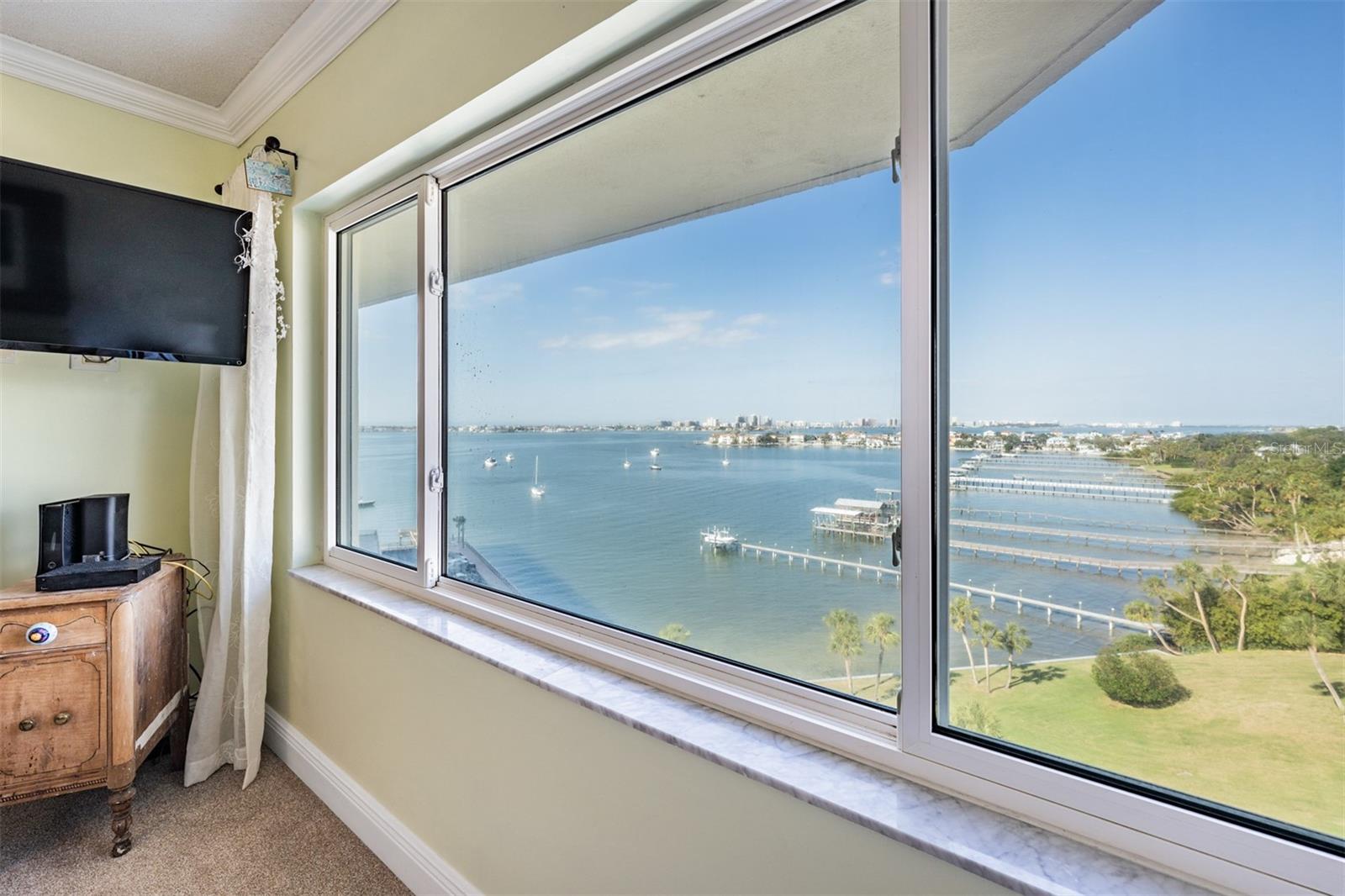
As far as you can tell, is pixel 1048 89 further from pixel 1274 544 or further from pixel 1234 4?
pixel 1274 544

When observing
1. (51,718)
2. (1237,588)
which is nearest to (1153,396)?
(1237,588)

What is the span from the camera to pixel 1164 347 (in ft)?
2.55

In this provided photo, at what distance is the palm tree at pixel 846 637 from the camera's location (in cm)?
107

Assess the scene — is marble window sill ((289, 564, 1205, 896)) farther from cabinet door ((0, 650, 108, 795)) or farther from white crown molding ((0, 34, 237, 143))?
white crown molding ((0, 34, 237, 143))

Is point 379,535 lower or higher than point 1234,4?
lower

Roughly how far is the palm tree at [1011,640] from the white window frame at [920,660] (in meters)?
0.10

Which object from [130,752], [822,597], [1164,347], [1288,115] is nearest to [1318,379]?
[1164,347]

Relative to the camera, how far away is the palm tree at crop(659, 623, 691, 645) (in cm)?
133

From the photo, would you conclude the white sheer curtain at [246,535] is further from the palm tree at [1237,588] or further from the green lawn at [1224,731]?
the palm tree at [1237,588]

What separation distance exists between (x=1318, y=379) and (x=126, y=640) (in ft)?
9.00

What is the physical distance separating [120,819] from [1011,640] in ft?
8.45

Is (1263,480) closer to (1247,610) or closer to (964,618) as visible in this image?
(1247,610)

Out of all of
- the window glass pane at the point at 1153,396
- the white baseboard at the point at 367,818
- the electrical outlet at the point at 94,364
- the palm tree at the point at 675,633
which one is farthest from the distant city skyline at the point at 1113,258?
the electrical outlet at the point at 94,364

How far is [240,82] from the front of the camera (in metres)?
2.39
